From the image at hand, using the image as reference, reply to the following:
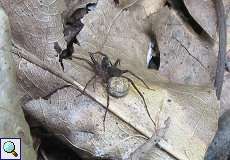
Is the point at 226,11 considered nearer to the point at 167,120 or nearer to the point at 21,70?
the point at 167,120

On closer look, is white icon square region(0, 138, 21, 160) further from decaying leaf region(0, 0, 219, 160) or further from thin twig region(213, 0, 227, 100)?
thin twig region(213, 0, 227, 100)

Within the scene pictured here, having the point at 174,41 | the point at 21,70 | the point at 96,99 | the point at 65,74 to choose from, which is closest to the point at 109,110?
the point at 96,99

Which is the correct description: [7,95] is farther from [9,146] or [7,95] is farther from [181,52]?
[181,52]

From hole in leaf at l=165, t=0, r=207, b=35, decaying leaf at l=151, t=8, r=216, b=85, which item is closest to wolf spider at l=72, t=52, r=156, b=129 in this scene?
decaying leaf at l=151, t=8, r=216, b=85

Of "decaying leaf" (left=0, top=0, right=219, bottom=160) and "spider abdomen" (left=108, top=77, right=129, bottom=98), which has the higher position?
"spider abdomen" (left=108, top=77, right=129, bottom=98)

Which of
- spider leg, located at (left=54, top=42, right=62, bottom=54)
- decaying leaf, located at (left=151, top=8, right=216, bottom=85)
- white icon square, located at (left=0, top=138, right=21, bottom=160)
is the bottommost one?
white icon square, located at (left=0, top=138, right=21, bottom=160)

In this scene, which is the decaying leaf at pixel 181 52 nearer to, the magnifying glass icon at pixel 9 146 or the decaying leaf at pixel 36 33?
the decaying leaf at pixel 36 33
